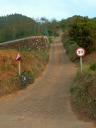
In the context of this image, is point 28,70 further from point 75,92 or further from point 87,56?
point 87,56

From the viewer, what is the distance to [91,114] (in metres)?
19.2

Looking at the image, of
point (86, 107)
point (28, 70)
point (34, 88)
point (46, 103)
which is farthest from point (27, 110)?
point (28, 70)

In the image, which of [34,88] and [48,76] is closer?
[34,88]

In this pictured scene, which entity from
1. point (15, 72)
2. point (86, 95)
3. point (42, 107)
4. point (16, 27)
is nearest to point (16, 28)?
point (16, 27)

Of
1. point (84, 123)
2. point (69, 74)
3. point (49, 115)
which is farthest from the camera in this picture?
point (69, 74)

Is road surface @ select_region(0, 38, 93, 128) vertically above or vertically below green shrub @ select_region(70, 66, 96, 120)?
below

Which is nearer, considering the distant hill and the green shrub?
the green shrub

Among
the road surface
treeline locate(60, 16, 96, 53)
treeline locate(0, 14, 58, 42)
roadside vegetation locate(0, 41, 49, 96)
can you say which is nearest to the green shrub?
A: the road surface

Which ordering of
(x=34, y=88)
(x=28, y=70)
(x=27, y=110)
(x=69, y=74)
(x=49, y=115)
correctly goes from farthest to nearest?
(x=69, y=74), (x=28, y=70), (x=34, y=88), (x=27, y=110), (x=49, y=115)

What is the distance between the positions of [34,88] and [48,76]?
472cm

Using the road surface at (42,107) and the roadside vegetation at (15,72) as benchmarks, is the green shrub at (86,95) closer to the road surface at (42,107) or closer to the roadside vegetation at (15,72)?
the road surface at (42,107)

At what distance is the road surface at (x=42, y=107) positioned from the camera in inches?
723

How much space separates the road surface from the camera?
18.4 metres

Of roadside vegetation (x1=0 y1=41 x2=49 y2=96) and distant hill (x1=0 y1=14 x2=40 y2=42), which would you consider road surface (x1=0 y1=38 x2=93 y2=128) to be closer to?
roadside vegetation (x1=0 y1=41 x2=49 y2=96)
